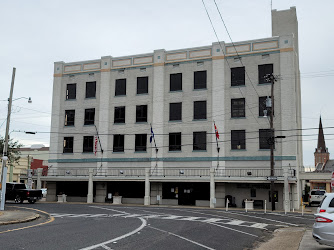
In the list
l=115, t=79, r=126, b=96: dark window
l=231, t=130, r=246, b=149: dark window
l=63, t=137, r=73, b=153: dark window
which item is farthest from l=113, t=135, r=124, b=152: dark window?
l=231, t=130, r=246, b=149: dark window

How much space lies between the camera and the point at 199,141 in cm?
4112

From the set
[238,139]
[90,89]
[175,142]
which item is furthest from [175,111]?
[90,89]

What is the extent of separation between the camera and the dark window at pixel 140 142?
43469 millimetres

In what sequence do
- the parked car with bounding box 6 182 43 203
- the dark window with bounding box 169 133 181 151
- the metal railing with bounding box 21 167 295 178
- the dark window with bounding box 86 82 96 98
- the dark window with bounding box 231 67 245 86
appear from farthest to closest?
1. the dark window with bounding box 86 82 96 98
2. the dark window with bounding box 169 133 181 151
3. the dark window with bounding box 231 67 245 86
4. the metal railing with bounding box 21 167 295 178
5. the parked car with bounding box 6 182 43 203

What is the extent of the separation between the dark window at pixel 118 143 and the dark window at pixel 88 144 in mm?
2947

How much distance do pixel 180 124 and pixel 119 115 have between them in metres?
7.65

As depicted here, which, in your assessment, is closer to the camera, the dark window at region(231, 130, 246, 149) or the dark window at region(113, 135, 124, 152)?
the dark window at region(231, 130, 246, 149)

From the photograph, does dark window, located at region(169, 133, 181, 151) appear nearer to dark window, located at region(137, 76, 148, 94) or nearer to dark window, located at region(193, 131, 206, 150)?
dark window, located at region(193, 131, 206, 150)

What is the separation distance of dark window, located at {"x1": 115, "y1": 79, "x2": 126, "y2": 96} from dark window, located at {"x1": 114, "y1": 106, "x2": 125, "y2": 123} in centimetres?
186

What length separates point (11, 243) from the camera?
11.6 metres

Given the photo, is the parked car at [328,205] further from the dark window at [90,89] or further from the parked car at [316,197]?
the dark window at [90,89]

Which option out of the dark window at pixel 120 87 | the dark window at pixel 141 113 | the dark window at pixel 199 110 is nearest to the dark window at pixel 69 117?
the dark window at pixel 120 87

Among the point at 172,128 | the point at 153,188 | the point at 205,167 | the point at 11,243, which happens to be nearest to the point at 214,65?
the point at 172,128

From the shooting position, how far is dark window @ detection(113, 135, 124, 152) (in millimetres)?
44500
